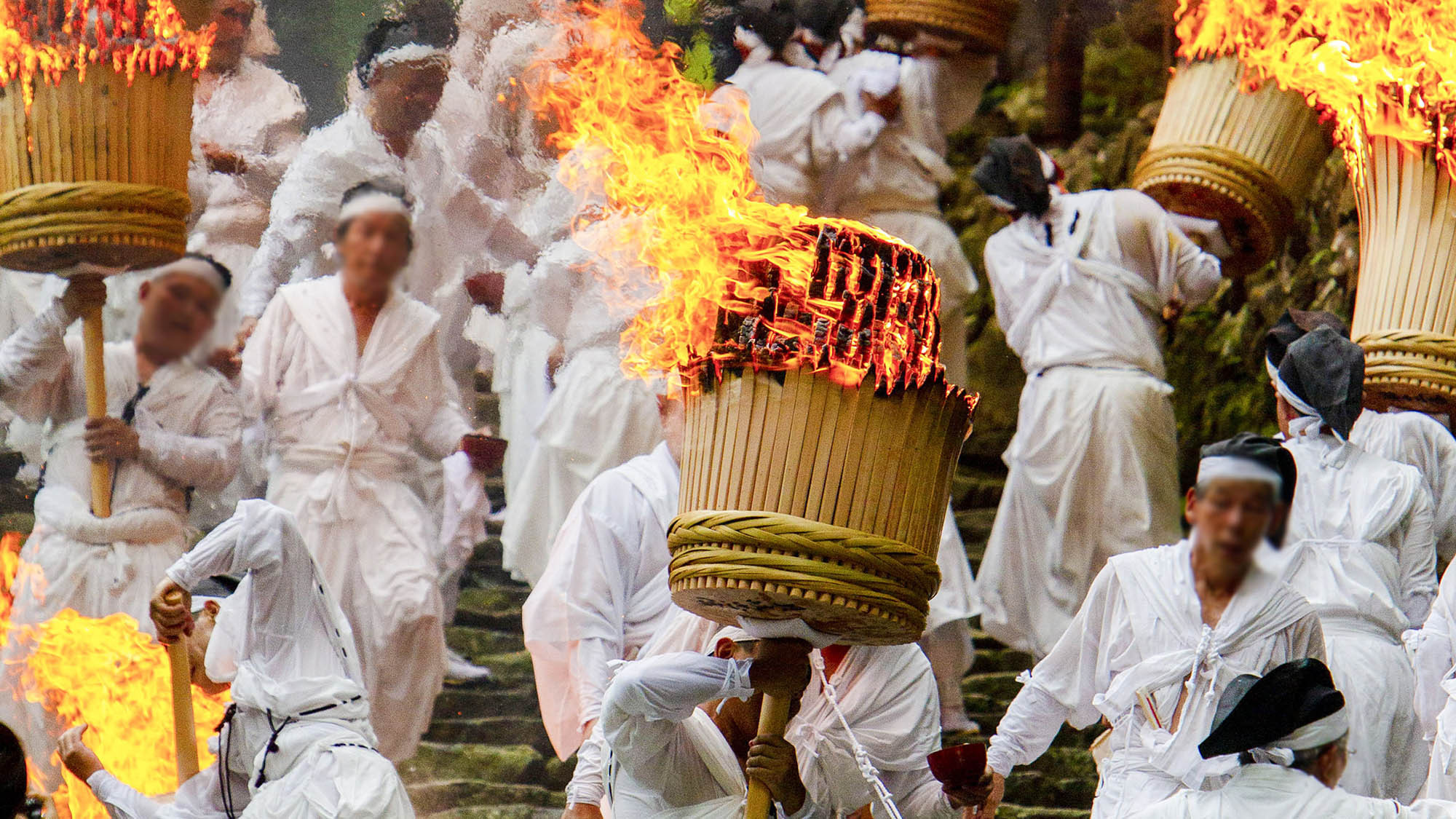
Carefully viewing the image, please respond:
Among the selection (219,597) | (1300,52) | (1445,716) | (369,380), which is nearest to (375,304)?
(369,380)

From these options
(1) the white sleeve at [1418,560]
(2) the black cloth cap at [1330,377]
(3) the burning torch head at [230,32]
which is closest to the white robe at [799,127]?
(3) the burning torch head at [230,32]

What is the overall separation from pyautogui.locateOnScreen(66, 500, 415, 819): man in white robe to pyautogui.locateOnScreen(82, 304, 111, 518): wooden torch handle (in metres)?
2.10

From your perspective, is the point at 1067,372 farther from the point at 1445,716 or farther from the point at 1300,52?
the point at 1445,716

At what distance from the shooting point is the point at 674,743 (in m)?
5.00

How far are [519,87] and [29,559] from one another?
2.66m

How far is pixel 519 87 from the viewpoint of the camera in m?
7.98

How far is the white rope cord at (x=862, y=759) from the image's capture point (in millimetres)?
5160

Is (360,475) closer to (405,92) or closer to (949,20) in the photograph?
(405,92)

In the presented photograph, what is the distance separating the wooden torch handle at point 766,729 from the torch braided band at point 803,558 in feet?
1.60

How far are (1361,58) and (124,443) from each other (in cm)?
491

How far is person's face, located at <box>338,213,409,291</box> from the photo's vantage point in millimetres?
8031

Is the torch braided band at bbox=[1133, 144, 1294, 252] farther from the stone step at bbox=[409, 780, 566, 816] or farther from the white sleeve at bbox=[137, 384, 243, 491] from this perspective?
the white sleeve at bbox=[137, 384, 243, 491]

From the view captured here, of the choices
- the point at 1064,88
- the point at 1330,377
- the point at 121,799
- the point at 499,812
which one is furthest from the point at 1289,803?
the point at 1064,88

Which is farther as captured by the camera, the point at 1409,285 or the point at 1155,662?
the point at 1409,285
